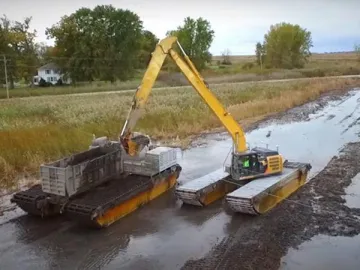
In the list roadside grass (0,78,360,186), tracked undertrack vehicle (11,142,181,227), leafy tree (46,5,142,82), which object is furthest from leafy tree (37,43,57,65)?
tracked undertrack vehicle (11,142,181,227)

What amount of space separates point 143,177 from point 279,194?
3.78 meters

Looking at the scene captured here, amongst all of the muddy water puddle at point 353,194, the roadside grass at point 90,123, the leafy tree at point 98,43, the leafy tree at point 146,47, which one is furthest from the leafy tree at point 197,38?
the muddy water puddle at point 353,194

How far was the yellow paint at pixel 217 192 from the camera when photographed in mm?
11852

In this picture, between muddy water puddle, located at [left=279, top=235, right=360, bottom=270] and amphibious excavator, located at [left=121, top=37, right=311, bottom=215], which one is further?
amphibious excavator, located at [left=121, top=37, right=311, bottom=215]

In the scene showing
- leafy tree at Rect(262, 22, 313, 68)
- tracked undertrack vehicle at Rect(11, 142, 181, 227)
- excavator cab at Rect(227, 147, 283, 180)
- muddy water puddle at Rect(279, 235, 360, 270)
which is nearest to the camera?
muddy water puddle at Rect(279, 235, 360, 270)

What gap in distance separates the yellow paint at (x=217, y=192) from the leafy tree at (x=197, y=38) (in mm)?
64938

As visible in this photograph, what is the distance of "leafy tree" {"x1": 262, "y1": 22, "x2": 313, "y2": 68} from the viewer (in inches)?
3199

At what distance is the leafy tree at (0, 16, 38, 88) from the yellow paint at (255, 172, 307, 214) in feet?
147

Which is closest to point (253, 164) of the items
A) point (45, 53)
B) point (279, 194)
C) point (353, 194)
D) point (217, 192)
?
point (279, 194)

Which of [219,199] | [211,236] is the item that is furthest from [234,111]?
[211,236]

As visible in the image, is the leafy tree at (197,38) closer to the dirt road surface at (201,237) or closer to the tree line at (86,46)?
the tree line at (86,46)

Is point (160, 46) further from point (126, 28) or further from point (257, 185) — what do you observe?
point (126, 28)

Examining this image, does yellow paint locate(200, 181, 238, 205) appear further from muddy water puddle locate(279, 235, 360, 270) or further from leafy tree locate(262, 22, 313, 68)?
leafy tree locate(262, 22, 313, 68)

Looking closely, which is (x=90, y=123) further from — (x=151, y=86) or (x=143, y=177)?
(x=151, y=86)
